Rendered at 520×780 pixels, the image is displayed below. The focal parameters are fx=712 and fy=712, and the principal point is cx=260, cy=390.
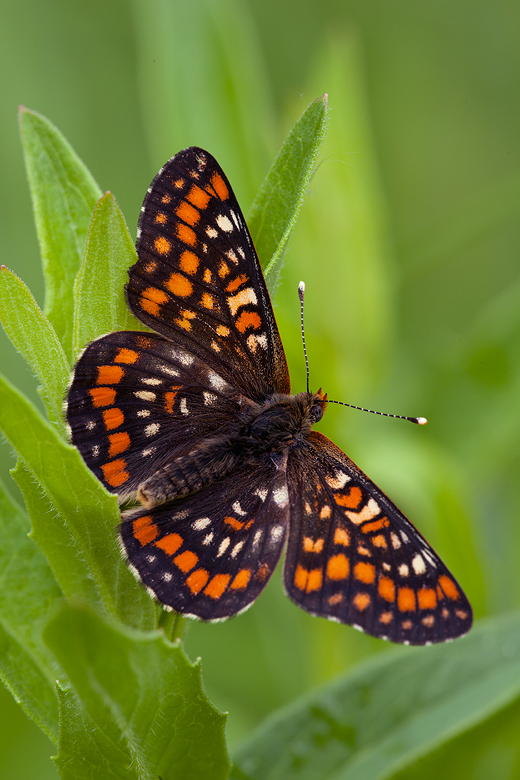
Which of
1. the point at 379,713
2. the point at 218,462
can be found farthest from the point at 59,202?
the point at 379,713

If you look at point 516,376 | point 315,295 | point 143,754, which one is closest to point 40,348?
point 143,754

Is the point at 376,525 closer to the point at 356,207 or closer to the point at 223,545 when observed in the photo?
the point at 223,545

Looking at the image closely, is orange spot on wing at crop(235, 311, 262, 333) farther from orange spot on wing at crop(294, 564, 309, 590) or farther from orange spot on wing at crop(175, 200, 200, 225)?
orange spot on wing at crop(294, 564, 309, 590)

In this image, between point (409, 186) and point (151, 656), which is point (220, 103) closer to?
point (409, 186)

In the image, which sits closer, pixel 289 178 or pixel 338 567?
pixel 289 178

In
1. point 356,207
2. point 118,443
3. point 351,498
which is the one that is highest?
point 356,207

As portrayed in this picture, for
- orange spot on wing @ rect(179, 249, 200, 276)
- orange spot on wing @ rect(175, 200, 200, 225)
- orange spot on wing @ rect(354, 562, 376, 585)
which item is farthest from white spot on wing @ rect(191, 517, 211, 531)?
orange spot on wing @ rect(175, 200, 200, 225)

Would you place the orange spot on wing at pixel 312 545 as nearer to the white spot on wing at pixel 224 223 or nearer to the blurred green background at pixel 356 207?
the blurred green background at pixel 356 207
